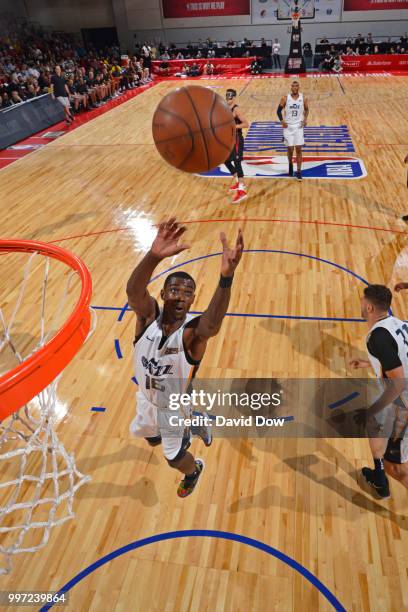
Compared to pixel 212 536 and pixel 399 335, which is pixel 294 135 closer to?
pixel 399 335

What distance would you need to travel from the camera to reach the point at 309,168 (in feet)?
29.0

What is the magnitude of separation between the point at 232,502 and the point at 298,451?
0.66m

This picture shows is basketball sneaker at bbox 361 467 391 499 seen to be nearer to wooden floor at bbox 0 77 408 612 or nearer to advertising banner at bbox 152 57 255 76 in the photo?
wooden floor at bbox 0 77 408 612

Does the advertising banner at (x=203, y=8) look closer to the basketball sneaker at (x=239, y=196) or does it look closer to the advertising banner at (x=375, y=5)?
the advertising banner at (x=375, y=5)

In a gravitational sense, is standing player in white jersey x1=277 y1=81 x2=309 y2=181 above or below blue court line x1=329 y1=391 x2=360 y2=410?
above

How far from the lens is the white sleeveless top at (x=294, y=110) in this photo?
7.53 metres

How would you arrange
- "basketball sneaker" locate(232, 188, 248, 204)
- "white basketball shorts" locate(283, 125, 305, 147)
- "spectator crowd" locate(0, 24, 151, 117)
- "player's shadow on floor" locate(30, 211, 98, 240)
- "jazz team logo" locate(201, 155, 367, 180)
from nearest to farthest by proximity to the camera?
"player's shadow on floor" locate(30, 211, 98, 240) → "basketball sneaker" locate(232, 188, 248, 204) → "white basketball shorts" locate(283, 125, 305, 147) → "jazz team logo" locate(201, 155, 367, 180) → "spectator crowd" locate(0, 24, 151, 117)

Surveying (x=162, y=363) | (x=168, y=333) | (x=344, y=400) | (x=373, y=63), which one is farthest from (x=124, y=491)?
(x=373, y=63)

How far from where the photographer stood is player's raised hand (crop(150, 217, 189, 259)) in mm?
2311

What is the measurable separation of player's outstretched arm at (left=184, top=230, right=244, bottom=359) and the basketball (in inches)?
64.9

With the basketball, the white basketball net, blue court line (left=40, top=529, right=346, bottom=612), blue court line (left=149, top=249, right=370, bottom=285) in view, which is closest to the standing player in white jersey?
blue court line (left=149, top=249, right=370, bottom=285)

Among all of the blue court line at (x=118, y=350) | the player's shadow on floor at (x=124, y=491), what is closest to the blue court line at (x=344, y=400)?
the player's shadow on floor at (x=124, y=491)

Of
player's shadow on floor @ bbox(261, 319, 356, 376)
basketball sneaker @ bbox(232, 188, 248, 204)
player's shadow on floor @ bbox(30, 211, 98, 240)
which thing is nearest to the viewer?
player's shadow on floor @ bbox(261, 319, 356, 376)

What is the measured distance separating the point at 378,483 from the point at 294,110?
→ 6.40 m
